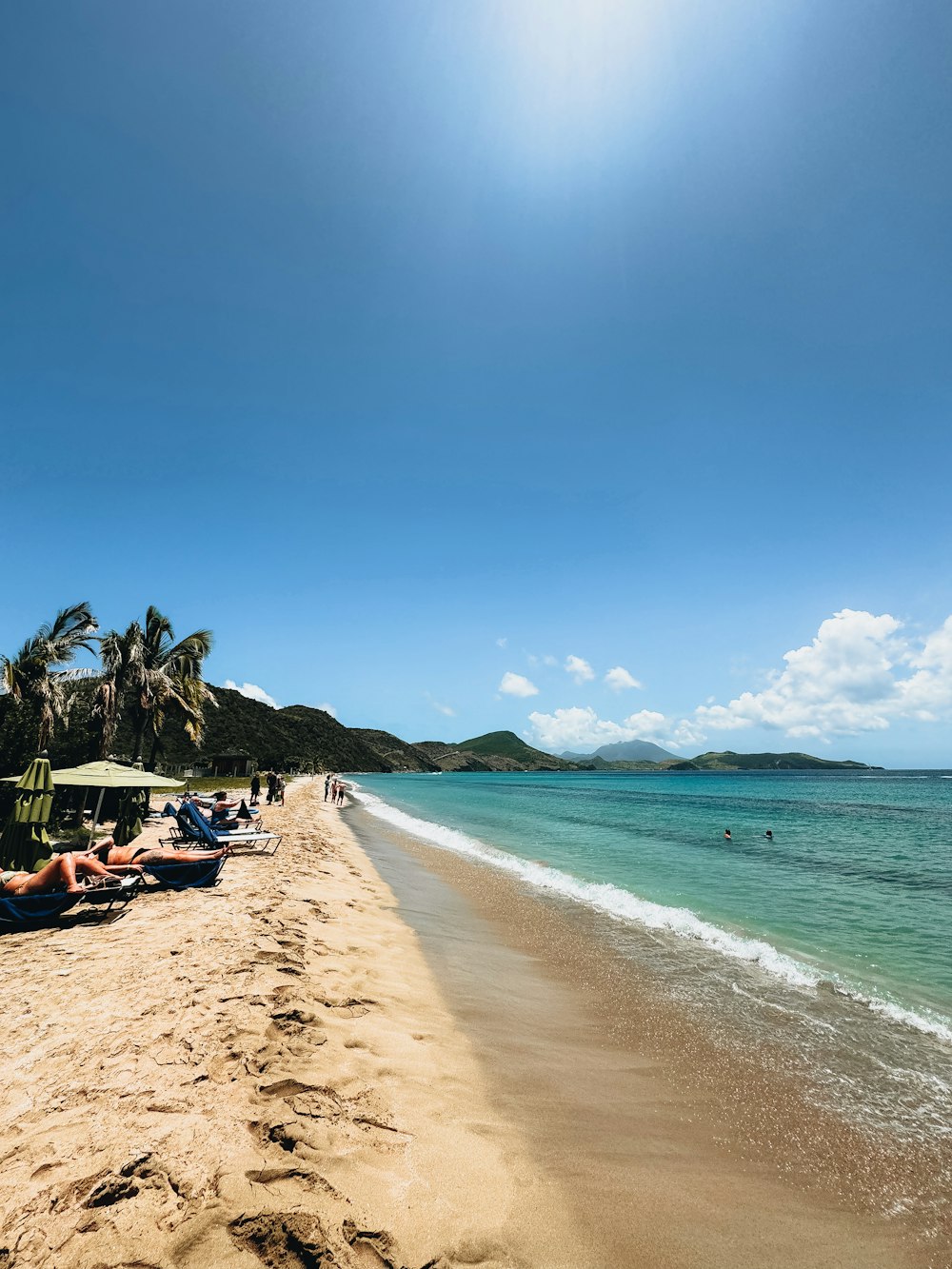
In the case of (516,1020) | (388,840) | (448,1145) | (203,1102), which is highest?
(203,1102)

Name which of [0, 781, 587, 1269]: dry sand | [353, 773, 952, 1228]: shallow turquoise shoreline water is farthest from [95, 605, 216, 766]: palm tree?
[0, 781, 587, 1269]: dry sand

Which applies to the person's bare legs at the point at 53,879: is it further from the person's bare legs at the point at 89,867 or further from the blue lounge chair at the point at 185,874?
the blue lounge chair at the point at 185,874

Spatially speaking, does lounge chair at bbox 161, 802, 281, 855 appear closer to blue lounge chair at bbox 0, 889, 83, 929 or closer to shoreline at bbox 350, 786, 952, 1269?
blue lounge chair at bbox 0, 889, 83, 929

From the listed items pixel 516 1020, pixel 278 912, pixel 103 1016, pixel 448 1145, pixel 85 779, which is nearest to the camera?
pixel 448 1145

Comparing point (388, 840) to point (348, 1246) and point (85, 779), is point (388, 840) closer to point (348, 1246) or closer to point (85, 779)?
point (85, 779)

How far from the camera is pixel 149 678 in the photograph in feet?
86.3

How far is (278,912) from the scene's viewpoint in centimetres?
909

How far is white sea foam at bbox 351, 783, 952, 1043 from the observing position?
7.36m

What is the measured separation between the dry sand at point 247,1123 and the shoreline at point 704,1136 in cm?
60

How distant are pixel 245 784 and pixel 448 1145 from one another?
4622cm

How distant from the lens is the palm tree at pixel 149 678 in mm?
23906

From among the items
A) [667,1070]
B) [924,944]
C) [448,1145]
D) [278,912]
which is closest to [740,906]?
[924,944]

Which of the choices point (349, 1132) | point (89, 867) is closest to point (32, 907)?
point (89, 867)

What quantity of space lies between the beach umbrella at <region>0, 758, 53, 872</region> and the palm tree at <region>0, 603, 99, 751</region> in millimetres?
12260
